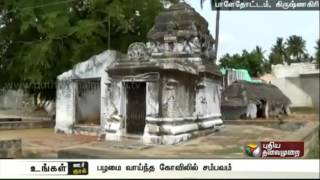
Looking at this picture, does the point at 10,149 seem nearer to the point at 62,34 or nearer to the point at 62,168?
the point at 62,168

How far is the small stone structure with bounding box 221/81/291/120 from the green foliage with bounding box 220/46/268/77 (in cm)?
18

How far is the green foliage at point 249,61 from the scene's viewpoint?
6.28m

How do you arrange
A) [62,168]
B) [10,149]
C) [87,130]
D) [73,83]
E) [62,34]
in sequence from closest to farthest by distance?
[62,168], [10,149], [62,34], [87,130], [73,83]

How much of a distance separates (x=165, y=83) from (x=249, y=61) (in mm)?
1388

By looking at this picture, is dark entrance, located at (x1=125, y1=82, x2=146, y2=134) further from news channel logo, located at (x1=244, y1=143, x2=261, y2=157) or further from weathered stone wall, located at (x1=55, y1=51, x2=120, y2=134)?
news channel logo, located at (x1=244, y1=143, x2=261, y2=157)

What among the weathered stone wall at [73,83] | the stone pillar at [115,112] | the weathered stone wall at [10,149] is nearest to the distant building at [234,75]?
the stone pillar at [115,112]

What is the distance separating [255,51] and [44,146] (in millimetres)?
2796

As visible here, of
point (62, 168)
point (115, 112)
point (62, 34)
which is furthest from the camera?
point (62, 34)

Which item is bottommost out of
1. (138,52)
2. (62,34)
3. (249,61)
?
(249,61)

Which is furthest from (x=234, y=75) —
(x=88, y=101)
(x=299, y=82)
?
(x=88, y=101)

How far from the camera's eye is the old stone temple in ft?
23.8

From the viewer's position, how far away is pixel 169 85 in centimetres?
740

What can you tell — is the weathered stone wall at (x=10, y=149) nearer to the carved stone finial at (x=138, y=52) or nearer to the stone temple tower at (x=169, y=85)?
the stone temple tower at (x=169, y=85)

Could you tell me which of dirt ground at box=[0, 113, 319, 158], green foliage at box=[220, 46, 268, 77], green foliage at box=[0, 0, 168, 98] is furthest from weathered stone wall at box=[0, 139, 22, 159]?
green foliage at box=[220, 46, 268, 77]
